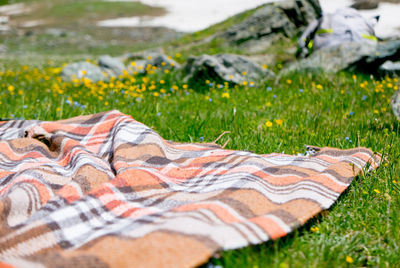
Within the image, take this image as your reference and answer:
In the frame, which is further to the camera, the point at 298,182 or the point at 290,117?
the point at 290,117

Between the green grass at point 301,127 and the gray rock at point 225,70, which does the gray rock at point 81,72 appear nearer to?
the green grass at point 301,127

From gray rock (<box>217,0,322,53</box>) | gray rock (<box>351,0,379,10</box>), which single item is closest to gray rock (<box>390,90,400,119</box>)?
gray rock (<box>217,0,322,53</box>)

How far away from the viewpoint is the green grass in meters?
1.97

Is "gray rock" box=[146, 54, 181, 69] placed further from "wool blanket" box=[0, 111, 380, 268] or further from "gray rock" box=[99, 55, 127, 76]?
"wool blanket" box=[0, 111, 380, 268]

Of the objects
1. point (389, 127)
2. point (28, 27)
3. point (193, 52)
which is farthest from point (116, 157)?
point (28, 27)

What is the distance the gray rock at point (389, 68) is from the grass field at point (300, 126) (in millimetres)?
323

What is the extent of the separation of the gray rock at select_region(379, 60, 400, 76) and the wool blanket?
150 inches

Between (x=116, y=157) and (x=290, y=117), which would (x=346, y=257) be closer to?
(x=116, y=157)

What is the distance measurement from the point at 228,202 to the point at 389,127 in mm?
2654

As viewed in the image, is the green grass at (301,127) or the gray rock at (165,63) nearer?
the green grass at (301,127)

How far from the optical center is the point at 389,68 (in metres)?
6.44

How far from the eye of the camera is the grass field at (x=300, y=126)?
6.44 ft

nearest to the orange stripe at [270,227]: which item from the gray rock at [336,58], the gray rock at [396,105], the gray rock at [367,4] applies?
the gray rock at [396,105]

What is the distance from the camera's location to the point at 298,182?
255cm
